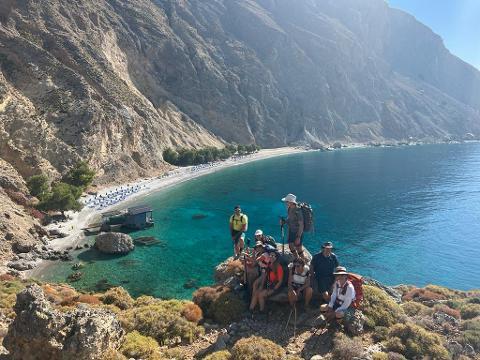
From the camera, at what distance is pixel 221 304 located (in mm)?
14219

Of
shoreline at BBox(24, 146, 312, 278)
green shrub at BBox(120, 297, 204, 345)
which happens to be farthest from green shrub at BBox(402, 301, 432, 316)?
shoreline at BBox(24, 146, 312, 278)

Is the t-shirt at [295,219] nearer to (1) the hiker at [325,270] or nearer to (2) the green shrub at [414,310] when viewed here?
(1) the hiker at [325,270]

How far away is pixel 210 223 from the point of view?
56.4m

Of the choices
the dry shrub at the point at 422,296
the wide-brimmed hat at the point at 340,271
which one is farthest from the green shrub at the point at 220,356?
the dry shrub at the point at 422,296

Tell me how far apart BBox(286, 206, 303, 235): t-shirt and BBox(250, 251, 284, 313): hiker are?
277 cm

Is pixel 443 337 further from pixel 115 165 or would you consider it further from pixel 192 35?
pixel 192 35

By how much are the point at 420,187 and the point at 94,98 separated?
256ft

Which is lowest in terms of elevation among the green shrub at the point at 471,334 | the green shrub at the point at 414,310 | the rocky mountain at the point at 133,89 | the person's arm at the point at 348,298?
the green shrub at the point at 414,310

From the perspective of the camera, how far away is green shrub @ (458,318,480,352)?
12.6 m

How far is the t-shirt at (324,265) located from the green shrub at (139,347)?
20.0ft

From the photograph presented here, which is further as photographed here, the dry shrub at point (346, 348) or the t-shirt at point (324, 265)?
the t-shirt at point (324, 265)

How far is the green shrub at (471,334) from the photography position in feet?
41.2

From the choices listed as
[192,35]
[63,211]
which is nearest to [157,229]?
[63,211]

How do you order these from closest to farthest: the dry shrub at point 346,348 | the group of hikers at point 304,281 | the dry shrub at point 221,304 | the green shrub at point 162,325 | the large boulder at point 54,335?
the large boulder at point 54,335 < the dry shrub at point 346,348 < the group of hikers at point 304,281 < the green shrub at point 162,325 < the dry shrub at point 221,304
